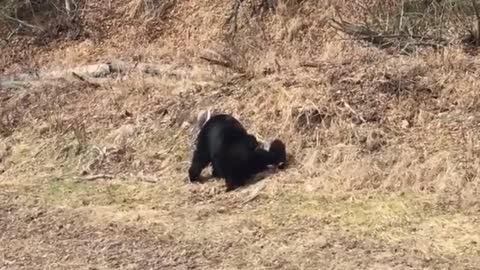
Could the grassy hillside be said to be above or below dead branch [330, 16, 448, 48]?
below

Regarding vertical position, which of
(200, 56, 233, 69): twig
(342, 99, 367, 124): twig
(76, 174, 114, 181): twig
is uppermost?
(200, 56, 233, 69): twig

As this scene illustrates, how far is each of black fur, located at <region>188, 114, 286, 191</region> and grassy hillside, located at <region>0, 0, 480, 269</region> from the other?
140mm

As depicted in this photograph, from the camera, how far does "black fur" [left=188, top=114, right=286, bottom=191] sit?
775 cm

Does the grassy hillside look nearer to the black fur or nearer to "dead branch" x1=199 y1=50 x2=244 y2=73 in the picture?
"dead branch" x1=199 y1=50 x2=244 y2=73

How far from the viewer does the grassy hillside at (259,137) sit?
6.45 metres

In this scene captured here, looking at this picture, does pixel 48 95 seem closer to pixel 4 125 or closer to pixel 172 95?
pixel 4 125

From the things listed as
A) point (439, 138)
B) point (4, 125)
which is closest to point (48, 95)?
point (4, 125)

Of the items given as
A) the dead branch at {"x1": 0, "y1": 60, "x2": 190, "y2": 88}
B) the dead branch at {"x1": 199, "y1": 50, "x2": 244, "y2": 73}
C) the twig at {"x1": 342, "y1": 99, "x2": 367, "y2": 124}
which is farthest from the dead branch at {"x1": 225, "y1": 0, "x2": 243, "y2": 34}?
the twig at {"x1": 342, "y1": 99, "x2": 367, "y2": 124}

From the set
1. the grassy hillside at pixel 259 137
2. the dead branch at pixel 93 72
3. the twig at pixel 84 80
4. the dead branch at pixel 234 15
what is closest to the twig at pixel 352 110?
the grassy hillside at pixel 259 137

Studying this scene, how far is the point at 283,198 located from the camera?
24.0ft

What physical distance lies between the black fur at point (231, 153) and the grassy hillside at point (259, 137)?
140mm

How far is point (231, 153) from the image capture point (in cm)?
782

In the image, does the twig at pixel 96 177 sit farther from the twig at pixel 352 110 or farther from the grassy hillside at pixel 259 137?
the twig at pixel 352 110

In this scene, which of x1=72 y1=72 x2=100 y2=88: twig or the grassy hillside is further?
x1=72 y1=72 x2=100 y2=88: twig
